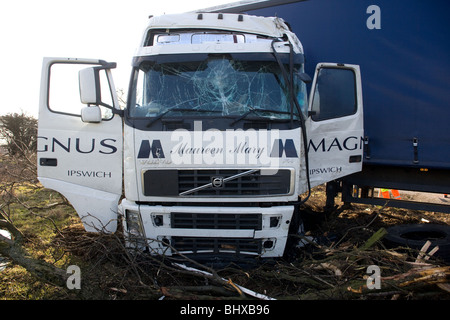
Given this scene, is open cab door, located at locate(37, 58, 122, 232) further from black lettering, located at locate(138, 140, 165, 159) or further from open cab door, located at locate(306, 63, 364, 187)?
open cab door, located at locate(306, 63, 364, 187)

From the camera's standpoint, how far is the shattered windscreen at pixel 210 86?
4.04 meters

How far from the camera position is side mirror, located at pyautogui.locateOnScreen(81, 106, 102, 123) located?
4.14 m

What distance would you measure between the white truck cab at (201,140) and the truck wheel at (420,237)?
48.4 inches

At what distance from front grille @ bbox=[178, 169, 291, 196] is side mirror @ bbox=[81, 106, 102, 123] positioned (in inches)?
48.0

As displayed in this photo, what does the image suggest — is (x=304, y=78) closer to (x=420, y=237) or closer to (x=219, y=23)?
(x=219, y=23)

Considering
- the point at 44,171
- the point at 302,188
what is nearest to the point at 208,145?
the point at 302,188

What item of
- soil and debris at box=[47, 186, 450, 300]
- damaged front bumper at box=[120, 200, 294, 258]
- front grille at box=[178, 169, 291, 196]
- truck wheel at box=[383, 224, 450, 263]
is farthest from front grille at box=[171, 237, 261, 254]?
truck wheel at box=[383, 224, 450, 263]

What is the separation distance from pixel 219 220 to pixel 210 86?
156cm

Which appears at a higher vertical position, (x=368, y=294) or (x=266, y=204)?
(x=266, y=204)

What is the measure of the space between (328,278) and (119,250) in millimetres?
2379

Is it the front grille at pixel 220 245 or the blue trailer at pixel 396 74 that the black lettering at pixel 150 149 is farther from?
the blue trailer at pixel 396 74
